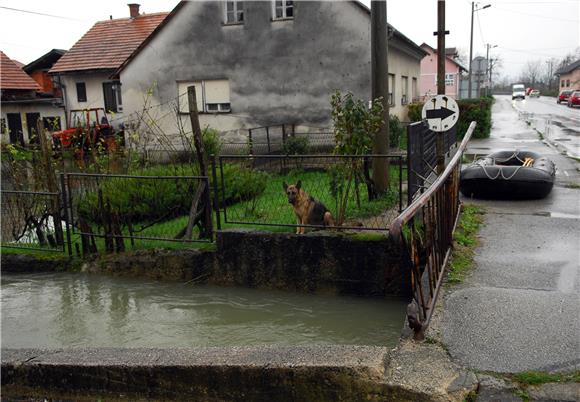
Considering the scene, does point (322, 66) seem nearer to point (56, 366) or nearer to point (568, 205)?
point (568, 205)

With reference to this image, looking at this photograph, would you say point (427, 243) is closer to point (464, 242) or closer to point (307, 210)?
point (464, 242)

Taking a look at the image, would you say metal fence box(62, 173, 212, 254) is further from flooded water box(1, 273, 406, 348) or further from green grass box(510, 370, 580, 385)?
green grass box(510, 370, 580, 385)

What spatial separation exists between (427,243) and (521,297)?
1246mm

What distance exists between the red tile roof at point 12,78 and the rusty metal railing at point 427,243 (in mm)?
27887

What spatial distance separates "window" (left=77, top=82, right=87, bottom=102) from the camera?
84.6 ft

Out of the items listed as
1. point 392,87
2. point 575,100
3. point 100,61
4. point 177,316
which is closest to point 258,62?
point 392,87

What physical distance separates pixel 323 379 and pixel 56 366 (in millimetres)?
2159

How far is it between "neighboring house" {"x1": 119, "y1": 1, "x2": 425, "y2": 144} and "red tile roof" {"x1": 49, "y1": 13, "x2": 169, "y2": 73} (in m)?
5.94

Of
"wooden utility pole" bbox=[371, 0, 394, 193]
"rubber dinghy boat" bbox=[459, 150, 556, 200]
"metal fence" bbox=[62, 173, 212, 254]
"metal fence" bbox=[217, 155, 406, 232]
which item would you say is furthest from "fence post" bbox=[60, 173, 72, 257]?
"rubber dinghy boat" bbox=[459, 150, 556, 200]

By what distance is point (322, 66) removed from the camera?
15.9 metres

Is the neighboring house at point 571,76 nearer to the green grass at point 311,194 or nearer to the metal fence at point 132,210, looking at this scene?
the green grass at point 311,194

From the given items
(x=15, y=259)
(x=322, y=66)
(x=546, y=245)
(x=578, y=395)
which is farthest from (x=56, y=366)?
(x=322, y=66)

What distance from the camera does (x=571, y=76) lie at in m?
79.4

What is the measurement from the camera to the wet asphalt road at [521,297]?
3631 mm
